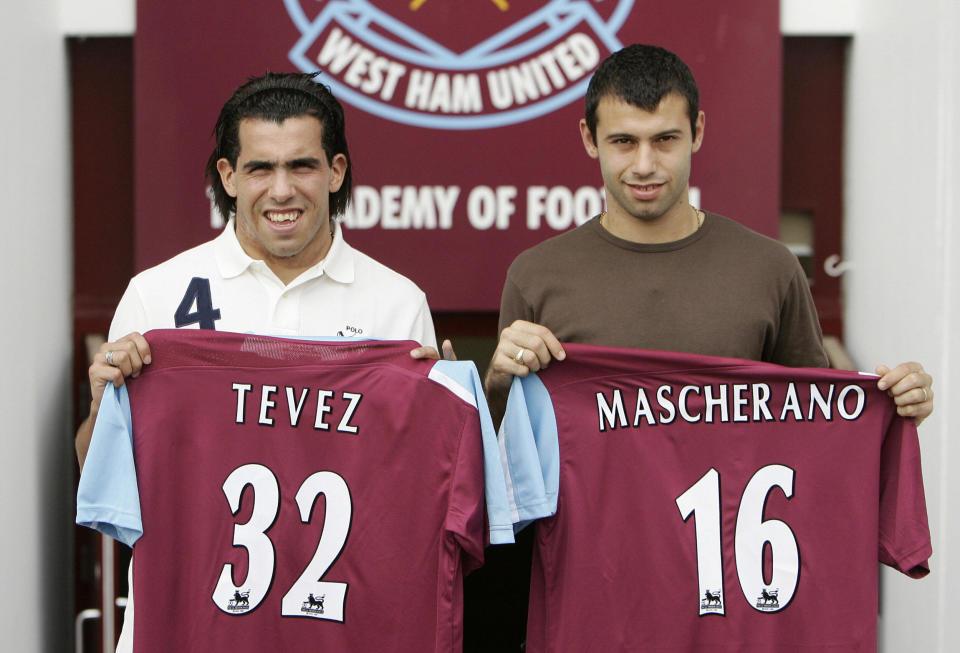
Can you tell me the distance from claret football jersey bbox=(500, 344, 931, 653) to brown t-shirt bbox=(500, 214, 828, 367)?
0.08 metres

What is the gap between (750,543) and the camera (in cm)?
286

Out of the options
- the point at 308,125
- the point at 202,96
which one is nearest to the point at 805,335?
the point at 308,125

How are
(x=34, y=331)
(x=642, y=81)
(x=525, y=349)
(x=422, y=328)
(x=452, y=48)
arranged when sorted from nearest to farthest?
(x=525, y=349)
(x=642, y=81)
(x=422, y=328)
(x=34, y=331)
(x=452, y=48)

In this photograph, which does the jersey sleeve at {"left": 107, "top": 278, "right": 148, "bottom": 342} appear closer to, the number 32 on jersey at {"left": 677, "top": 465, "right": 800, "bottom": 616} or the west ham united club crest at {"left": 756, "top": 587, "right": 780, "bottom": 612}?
the number 32 on jersey at {"left": 677, "top": 465, "right": 800, "bottom": 616}

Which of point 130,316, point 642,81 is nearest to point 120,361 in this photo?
point 130,316

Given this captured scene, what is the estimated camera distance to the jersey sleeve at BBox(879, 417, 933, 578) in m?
2.81

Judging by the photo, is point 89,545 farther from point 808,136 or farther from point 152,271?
point 808,136

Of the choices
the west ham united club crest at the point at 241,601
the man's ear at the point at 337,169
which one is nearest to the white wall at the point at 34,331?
the west ham united club crest at the point at 241,601

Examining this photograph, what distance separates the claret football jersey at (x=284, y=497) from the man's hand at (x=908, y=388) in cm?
96

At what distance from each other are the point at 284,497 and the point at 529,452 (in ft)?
1.86

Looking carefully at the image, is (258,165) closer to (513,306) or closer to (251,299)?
(251,299)

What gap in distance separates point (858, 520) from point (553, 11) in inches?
77.4

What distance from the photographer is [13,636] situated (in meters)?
3.40

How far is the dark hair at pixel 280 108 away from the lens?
9.46 feet
